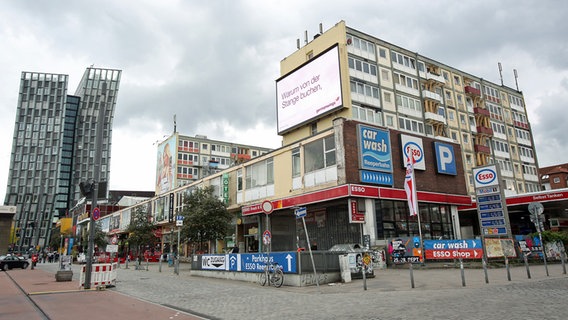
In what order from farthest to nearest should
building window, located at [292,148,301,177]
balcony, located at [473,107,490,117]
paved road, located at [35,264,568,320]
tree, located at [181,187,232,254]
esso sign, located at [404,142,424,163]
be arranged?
1. balcony, located at [473,107,490,117]
2. tree, located at [181,187,232,254]
3. building window, located at [292,148,301,177]
4. esso sign, located at [404,142,424,163]
5. paved road, located at [35,264,568,320]

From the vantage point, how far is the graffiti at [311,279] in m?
16.4

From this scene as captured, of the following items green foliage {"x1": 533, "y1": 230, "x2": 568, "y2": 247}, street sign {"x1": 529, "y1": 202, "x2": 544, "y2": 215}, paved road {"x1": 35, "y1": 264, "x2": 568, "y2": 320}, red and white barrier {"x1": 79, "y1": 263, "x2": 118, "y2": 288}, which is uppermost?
street sign {"x1": 529, "y1": 202, "x2": 544, "y2": 215}

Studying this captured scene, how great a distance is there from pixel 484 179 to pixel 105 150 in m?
138

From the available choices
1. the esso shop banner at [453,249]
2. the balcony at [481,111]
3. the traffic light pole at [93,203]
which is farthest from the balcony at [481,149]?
the traffic light pole at [93,203]

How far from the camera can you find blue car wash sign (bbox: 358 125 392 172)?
27203 millimetres

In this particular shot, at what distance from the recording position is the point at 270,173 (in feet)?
111

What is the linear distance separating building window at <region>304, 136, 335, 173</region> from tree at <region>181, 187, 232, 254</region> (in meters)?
8.41

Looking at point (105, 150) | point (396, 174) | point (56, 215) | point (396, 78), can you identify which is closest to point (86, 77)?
point (105, 150)

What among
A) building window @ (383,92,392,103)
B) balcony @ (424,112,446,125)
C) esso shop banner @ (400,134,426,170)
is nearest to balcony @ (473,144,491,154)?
balcony @ (424,112,446,125)

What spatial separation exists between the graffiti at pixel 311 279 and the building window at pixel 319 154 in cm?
1153

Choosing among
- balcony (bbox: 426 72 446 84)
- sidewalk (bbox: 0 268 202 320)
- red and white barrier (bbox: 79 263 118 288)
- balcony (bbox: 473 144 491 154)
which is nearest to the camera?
sidewalk (bbox: 0 268 202 320)

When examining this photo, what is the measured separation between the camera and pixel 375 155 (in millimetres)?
27922

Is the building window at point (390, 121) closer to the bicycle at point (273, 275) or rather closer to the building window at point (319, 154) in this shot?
the building window at point (319, 154)

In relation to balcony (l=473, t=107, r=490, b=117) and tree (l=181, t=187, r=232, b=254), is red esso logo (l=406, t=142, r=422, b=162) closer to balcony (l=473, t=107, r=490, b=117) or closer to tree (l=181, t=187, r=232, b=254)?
tree (l=181, t=187, r=232, b=254)
